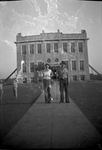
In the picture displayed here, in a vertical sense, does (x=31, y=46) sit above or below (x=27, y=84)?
above

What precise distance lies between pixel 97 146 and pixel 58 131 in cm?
34

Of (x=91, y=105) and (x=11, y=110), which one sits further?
(x=91, y=105)

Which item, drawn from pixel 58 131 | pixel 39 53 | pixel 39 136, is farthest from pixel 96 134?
pixel 39 53

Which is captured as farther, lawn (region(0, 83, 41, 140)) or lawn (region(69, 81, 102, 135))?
lawn (region(69, 81, 102, 135))

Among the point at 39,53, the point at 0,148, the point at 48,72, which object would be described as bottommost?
the point at 0,148

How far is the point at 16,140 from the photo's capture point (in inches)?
34.6

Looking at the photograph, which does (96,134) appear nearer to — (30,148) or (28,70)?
(30,148)

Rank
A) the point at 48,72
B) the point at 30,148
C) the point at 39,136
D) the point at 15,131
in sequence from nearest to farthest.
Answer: the point at 30,148 → the point at 39,136 → the point at 15,131 → the point at 48,72

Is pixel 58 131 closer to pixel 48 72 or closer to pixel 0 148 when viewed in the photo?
pixel 0 148

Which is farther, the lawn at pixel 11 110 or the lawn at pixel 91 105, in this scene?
the lawn at pixel 91 105

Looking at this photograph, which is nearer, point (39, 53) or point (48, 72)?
point (48, 72)

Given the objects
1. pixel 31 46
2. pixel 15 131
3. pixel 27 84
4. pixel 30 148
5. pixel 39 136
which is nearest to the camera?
pixel 30 148

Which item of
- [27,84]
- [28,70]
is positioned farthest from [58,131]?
[28,70]

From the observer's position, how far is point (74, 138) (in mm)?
870
